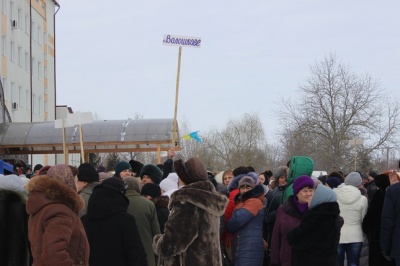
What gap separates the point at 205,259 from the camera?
7176mm

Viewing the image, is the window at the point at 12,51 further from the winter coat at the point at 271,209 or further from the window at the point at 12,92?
the winter coat at the point at 271,209

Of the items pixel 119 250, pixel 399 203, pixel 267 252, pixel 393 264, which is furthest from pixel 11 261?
pixel 393 264

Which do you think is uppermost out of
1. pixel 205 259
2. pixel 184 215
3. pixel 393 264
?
pixel 184 215

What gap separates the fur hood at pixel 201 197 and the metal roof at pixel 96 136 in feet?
64.9

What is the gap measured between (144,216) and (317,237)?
1922mm

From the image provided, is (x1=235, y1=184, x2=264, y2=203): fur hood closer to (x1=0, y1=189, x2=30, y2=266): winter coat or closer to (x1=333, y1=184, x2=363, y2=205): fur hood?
(x1=0, y1=189, x2=30, y2=266): winter coat

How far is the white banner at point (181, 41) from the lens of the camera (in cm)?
1786

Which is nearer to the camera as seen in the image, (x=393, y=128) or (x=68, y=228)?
(x=68, y=228)

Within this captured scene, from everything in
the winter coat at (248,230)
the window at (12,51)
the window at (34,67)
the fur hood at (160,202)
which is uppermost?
the window at (12,51)

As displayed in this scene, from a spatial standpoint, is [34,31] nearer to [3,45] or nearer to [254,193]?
[3,45]

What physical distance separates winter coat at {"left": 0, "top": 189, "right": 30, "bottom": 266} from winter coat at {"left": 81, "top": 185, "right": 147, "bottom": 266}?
51.6 inches

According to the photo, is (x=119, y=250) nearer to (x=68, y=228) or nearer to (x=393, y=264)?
(x=68, y=228)

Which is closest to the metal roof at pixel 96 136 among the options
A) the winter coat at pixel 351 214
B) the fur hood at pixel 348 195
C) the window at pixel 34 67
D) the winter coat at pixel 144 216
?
the fur hood at pixel 348 195

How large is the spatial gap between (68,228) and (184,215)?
139 cm
